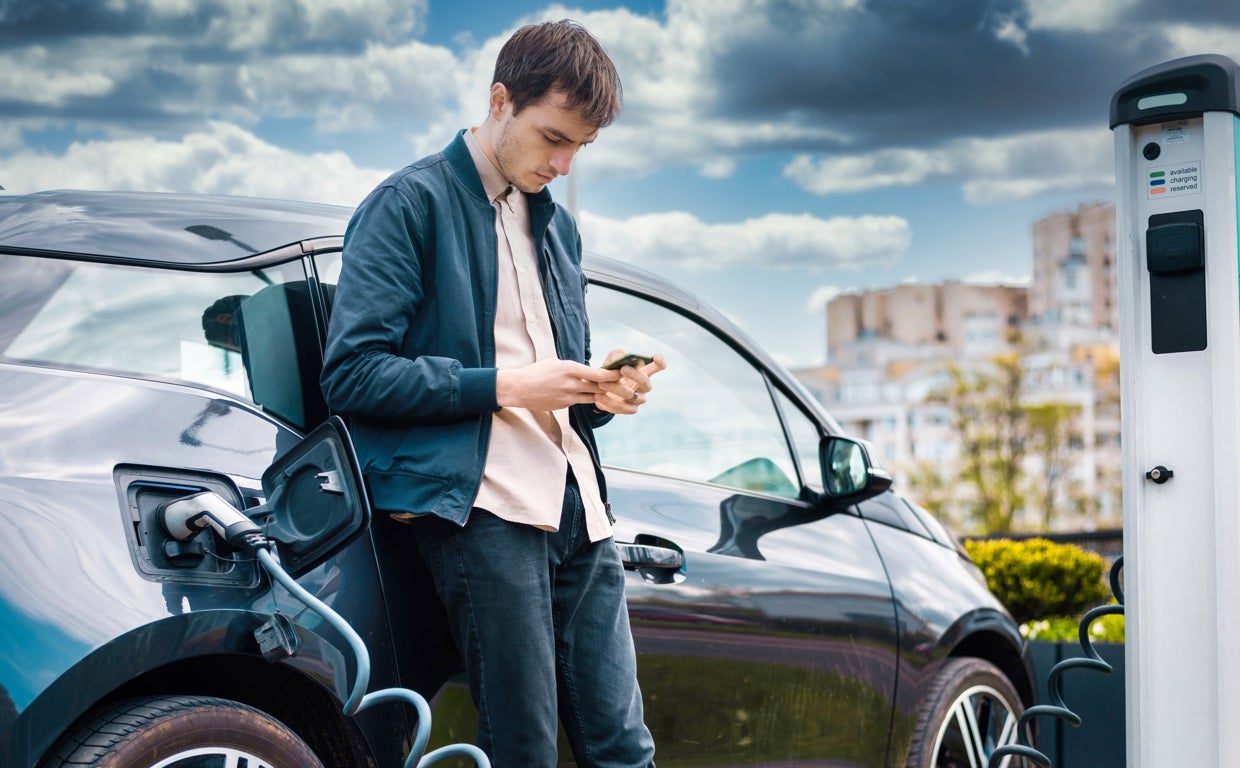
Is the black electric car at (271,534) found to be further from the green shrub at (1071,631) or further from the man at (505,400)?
the green shrub at (1071,631)

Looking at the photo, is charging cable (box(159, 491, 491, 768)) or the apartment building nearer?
charging cable (box(159, 491, 491, 768))

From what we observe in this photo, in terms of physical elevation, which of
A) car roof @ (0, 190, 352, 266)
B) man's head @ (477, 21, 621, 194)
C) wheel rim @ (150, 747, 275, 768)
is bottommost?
wheel rim @ (150, 747, 275, 768)

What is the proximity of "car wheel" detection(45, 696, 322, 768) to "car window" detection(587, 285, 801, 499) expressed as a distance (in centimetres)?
111

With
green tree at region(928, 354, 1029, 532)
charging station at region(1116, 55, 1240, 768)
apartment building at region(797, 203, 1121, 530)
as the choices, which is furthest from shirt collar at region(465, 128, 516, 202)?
green tree at region(928, 354, 1029, 532)

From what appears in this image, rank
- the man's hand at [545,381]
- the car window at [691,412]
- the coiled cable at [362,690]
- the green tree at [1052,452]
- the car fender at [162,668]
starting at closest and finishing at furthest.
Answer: the car fender at [162,668]
the coiled cable at [362,690]
the man's hand at [545,381]
the car window at [691,412]
the green tree at [1052,452]

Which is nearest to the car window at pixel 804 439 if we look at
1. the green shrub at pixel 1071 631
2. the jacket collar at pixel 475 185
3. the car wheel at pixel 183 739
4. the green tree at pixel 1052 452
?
the jacket collar at pixel 475 185

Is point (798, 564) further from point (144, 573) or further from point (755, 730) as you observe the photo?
point (144, 573)

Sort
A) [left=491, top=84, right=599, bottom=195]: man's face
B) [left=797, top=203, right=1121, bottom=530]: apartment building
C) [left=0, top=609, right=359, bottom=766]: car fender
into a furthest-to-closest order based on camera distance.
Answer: [left=797, top=203, right=1121, bottom=530]: apartment building → [left=491, top=84, right=599, bottom=195]: man's face → [left=0, top=609, right=359, bottom=766]: car fender

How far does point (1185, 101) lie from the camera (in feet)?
8.93

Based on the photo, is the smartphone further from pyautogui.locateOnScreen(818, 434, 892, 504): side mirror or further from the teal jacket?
pyautogui.locateOnScreen(818, 434, 892, 504): side mirror

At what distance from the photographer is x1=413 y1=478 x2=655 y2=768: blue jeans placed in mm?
2205

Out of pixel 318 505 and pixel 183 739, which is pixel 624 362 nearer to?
pixel 318 505

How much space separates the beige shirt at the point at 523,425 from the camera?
2211 millimetres

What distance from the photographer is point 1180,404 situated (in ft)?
9.11
